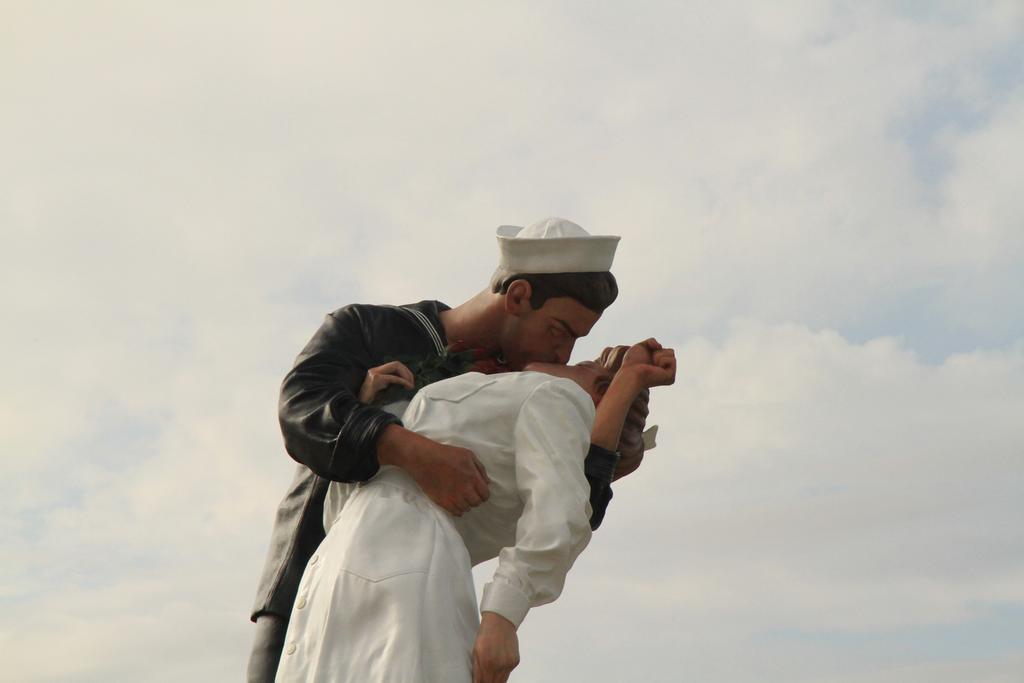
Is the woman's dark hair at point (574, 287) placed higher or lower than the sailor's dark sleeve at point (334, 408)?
higher

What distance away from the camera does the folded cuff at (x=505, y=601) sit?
4.41 meters

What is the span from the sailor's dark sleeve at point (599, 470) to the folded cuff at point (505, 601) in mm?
614

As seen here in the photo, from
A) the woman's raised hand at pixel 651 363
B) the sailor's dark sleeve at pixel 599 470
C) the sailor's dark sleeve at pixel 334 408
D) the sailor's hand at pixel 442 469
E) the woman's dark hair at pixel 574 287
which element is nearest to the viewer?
the sailor's hand at pixel 442 469

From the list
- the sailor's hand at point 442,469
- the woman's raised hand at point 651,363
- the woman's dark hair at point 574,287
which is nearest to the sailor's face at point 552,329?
the woman's dark hair at point 574,287

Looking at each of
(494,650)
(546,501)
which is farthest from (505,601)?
(546,501)

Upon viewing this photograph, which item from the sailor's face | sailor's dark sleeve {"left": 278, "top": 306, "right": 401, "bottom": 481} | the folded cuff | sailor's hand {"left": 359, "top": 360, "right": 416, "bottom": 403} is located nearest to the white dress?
the folded cuff

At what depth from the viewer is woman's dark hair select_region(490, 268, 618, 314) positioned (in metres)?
5.44

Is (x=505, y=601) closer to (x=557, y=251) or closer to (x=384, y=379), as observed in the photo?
(x=384, y=379)

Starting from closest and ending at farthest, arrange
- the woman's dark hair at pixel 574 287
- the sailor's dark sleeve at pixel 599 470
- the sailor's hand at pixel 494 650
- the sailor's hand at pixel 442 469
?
the sailor's hand at pixel 494 650, the sailor's hand at pixel 442 469, the sailor's dark sleeve at pixel 599 470, the woman's dark hair at pixel 574 287

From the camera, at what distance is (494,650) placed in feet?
14.3

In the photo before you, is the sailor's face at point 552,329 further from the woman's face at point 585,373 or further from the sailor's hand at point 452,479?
the sailor's hand at point 452,479

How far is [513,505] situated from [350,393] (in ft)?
2.39

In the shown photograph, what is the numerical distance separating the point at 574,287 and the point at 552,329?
0.17m

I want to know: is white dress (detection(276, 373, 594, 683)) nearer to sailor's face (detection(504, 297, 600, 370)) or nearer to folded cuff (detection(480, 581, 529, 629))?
folded cuff (detection(480, 581, 529, 629))
